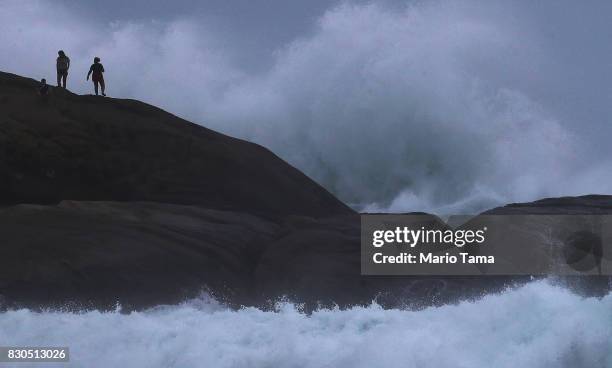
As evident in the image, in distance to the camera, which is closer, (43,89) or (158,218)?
(158,218)

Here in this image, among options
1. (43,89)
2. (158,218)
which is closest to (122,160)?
(158,218)

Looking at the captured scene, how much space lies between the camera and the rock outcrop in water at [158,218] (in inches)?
649

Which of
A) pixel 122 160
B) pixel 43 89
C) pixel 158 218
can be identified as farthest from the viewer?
pixel 43 89

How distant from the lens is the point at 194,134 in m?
22.7

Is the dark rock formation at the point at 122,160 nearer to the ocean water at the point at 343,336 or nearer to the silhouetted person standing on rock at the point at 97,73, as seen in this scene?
the silhouetted person standing on rock at the point at 97,73

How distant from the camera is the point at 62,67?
23.2 m

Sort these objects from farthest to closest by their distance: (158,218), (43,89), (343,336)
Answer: (43,89)
(158,218)
(343,336)

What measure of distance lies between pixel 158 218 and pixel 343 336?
6392 millimetres

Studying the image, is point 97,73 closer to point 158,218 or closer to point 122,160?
point 122,160

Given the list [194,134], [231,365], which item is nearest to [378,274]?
[231,365]

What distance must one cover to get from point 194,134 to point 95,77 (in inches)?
132

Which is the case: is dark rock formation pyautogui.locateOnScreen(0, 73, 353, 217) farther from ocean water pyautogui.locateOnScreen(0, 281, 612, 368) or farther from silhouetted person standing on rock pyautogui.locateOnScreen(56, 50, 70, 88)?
ocean water pyautogui.locateOnScreen(0, 281, 612, 368)

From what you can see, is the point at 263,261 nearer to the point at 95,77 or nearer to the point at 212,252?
the point at 212,252

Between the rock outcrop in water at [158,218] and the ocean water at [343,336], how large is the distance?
43.3 inches
